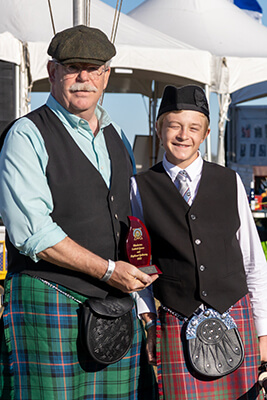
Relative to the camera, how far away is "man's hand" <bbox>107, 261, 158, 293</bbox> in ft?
5.47

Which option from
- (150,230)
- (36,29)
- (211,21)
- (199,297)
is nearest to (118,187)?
(150,230)

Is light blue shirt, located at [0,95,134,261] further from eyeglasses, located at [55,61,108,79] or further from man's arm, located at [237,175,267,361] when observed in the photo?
man's arm, located at [237,175,267,361]

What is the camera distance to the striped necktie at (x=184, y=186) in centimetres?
185

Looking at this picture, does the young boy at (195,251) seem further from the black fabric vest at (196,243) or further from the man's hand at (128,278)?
the man's hand at (128,278)

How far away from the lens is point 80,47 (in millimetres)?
1729

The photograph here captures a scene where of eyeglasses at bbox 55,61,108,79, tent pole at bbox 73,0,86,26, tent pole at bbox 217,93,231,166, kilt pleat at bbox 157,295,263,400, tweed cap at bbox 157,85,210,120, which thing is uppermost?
tent pole at bbox 73,0,86,26

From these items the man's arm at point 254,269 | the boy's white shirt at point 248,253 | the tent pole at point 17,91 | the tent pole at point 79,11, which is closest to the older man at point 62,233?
the boy's white shirt at point 248,253

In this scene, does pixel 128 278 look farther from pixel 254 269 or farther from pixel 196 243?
pixel 254 269

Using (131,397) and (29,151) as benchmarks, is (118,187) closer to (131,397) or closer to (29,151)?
(29,151)

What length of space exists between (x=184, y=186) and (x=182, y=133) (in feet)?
0.56

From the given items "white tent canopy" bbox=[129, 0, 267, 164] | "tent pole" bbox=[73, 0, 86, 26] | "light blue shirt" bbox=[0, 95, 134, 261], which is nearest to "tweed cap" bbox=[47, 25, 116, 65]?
"light blue shirt" bbox=[0, 95, 134, 261]

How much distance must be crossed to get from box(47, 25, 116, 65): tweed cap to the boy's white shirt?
0.42m

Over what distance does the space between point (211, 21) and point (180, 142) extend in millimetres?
9137

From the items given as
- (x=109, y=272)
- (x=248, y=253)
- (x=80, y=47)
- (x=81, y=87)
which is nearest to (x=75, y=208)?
(x=109, y=272)
